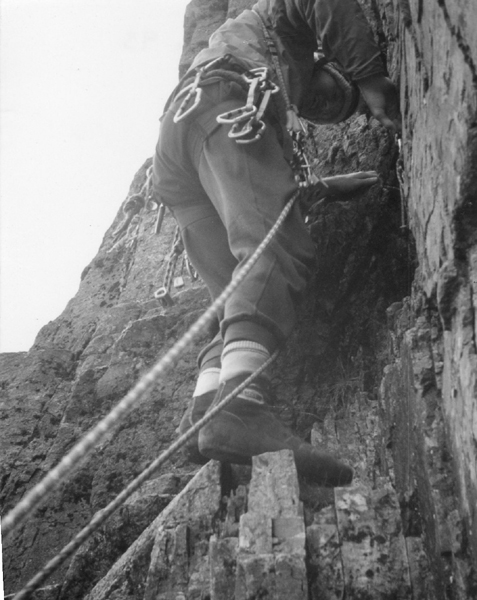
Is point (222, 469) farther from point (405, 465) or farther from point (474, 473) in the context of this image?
point (474, 473)

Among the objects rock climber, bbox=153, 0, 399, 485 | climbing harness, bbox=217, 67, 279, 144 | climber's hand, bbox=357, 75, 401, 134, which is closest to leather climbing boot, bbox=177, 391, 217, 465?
rock climber, bbox=153, 0, 399, 485

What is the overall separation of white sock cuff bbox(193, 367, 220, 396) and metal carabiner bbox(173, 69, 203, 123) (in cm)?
100

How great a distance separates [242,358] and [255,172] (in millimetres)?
758

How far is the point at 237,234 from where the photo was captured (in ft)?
7.59

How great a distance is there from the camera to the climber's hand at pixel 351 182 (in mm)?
2803

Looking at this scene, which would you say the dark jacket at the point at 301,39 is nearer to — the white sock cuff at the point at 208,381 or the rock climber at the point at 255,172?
the rock climber at the point at 255,172

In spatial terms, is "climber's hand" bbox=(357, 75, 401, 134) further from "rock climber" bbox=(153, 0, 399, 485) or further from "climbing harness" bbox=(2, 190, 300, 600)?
"climbing harness" bbox=(2, 190, 300, 600)

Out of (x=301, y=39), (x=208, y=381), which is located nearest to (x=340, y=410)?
(x=208, y=381)

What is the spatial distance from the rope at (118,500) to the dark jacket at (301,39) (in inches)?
54.0

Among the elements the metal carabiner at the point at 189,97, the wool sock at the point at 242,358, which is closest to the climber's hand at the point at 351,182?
the metal carabiner at the point at 189,97

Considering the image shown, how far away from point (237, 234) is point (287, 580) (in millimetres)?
1251

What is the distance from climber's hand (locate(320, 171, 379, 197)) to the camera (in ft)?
9.20

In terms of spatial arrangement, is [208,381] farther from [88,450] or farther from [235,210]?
[88,450]

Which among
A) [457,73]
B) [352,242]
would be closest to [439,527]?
[457,73]
